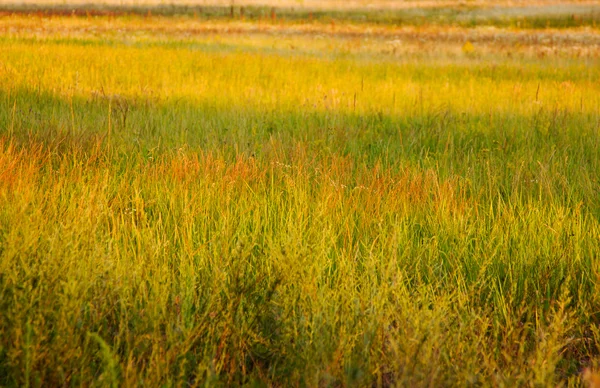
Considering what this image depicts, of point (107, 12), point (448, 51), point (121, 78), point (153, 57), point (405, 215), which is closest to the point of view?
point (405, 215)

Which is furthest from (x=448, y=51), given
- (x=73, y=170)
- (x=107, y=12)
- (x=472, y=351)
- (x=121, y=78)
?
(x=107, y=12)

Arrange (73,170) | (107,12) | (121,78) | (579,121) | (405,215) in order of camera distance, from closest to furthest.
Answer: (405,215), (73,170), (579,121), (121,78), (107,12)

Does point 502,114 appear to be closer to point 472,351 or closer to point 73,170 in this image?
point 73,170

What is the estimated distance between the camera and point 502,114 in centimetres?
627

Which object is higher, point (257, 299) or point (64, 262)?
point (64, 262)

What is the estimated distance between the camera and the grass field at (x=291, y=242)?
1.89 meters

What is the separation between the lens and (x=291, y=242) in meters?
2.66

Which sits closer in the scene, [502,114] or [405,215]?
[405,215]

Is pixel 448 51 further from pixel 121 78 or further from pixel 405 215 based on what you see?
pixel 405 215

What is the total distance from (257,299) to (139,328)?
467 millimetres

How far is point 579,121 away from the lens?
6066 millimetres

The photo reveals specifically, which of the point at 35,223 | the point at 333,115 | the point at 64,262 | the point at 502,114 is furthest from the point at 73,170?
the point at 502,114

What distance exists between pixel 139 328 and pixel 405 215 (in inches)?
61.1

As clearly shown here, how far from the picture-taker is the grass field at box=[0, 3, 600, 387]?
6.21ft
